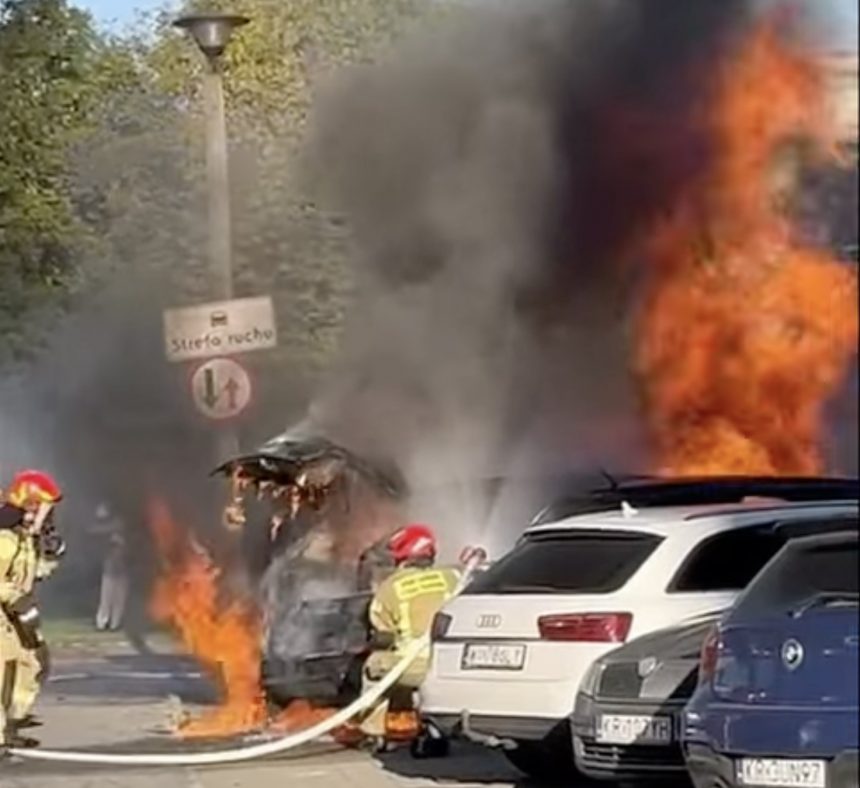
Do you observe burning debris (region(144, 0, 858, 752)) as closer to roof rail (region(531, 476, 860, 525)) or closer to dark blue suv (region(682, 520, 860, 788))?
roof rail (region(531, 476, 860, 525))

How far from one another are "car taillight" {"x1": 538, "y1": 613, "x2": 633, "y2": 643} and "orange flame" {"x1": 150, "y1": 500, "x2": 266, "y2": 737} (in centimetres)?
445

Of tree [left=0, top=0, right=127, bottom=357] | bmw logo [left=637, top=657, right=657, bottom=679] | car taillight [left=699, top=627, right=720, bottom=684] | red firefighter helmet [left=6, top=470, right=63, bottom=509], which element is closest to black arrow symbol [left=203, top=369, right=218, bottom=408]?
red firefighter helmet [left=6, top=470, right=63, bottom=509]

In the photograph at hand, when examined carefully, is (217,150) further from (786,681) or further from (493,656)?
(786,681)

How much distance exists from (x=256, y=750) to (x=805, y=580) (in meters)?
6.13

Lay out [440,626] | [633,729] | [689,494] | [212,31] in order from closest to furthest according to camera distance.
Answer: [633,729] < [440,626] < [689,494] < [212,31]

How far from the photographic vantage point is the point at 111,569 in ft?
83.1

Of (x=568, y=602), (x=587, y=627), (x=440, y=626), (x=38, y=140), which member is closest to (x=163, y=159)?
(x=38, y=140)

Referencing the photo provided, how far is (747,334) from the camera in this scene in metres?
17.7

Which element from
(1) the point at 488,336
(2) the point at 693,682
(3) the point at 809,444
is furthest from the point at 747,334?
(2) the point at 693,682

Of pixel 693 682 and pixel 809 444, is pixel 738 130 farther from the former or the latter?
pixel 693 682

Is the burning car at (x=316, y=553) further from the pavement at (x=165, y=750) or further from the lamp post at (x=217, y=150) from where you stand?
the lamp post at (x=217, y=150)

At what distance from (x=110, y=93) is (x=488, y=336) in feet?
18.9

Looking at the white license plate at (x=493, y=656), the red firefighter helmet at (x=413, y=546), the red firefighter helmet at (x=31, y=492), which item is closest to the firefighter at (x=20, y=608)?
the red firefighter helmet at (x=31, y=492)

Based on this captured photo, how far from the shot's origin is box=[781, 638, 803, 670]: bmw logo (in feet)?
31.6
